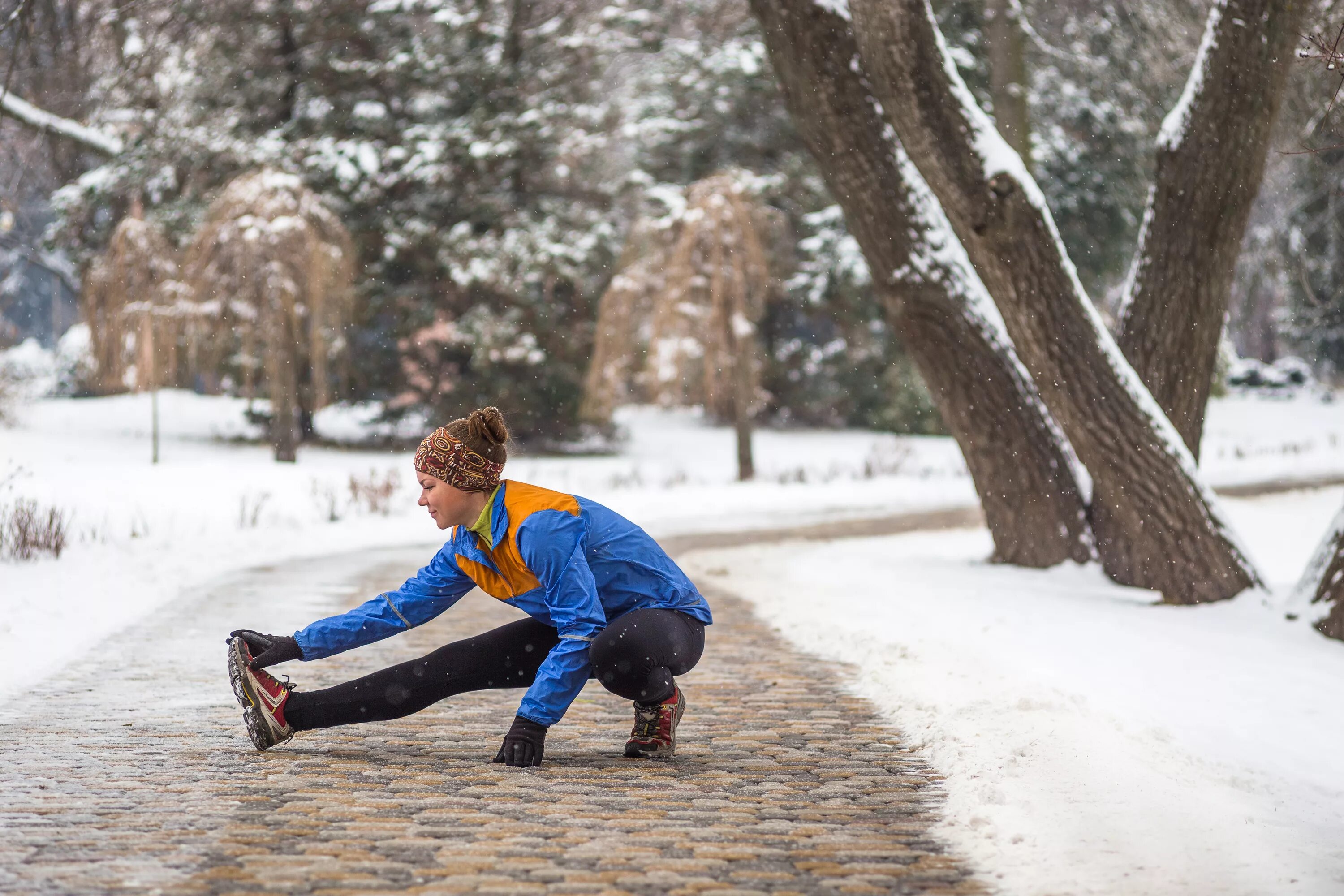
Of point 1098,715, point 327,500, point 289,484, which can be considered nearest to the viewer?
point 1098,715

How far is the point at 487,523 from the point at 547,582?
0.29 metres

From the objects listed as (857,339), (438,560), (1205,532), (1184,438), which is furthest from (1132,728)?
(857,339)

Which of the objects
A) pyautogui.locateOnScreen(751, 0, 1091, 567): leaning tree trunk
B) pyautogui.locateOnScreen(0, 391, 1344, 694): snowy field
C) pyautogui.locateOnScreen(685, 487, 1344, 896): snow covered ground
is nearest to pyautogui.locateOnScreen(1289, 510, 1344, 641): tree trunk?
pyautogui.locateOnScreen(685, 487, 1344, 896): snow covered ground

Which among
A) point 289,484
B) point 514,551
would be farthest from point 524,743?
point 289,484

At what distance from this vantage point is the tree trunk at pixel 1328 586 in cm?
751

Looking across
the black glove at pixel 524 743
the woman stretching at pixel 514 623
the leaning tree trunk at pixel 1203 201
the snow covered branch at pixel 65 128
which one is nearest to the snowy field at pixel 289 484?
the woman stretching at pixel 514 623

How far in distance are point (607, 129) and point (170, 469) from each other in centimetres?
1368

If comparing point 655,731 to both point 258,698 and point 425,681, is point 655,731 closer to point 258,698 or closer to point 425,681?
point 425,681

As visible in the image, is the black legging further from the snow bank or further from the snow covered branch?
the snow covered branch

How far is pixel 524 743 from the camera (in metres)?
4.53

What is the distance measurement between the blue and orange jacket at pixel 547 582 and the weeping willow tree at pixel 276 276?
1810 centimetres

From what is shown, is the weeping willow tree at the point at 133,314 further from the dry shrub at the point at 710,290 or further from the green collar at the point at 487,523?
the green collar at the point at 487,523

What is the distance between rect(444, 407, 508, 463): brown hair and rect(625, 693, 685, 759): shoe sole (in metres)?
1.19

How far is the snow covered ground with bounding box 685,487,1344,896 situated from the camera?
369 centimetres
